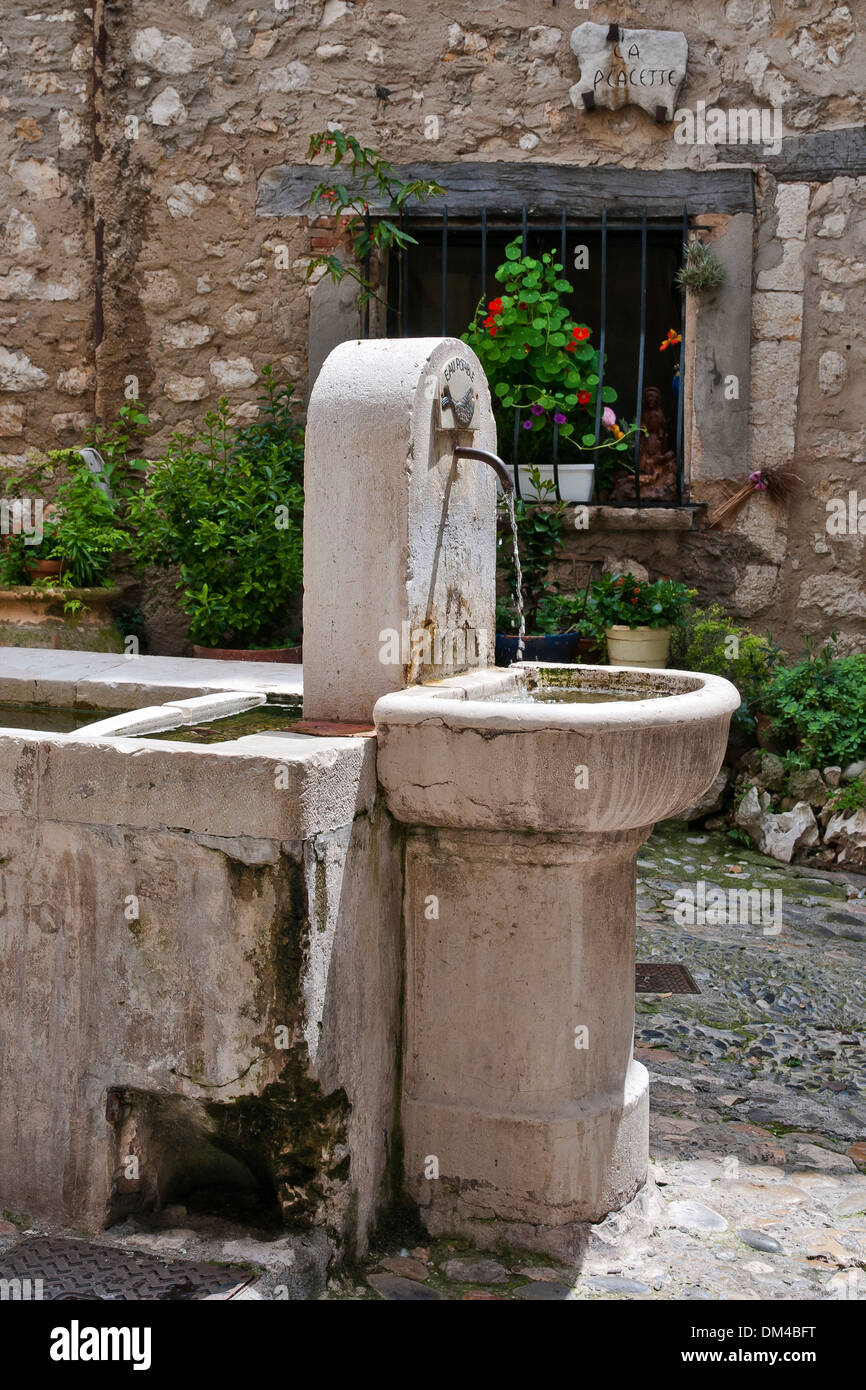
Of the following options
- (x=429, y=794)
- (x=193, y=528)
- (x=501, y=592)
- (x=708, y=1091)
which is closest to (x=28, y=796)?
(x=429, y=794)

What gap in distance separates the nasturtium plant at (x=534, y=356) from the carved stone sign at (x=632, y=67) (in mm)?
720

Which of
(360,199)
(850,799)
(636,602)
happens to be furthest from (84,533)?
(850,799)

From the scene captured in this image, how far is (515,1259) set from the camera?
8.21ft

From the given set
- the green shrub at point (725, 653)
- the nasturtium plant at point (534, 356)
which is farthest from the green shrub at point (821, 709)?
the nasturtium plant at point (534, 356)

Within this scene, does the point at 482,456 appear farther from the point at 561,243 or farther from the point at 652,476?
the point at 561,243

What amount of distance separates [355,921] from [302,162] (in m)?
4.50

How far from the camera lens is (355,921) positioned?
7.84 feet

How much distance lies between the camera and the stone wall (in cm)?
571

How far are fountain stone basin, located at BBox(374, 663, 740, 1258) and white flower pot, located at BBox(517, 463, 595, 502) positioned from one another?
3.39m

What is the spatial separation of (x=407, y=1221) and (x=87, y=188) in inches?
199

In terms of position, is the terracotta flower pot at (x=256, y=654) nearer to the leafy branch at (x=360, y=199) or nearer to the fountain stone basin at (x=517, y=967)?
the leafy branch at (x=360, y=199)

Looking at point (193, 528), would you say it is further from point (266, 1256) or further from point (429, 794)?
point (266, 1256)

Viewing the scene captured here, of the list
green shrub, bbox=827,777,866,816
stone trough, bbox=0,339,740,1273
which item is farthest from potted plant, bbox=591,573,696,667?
stone trough, bbox=0,339,740,1273

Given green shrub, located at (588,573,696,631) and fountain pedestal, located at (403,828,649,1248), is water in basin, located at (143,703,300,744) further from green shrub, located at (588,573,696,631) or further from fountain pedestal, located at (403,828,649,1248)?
green shrub, located at (588,573,696,631)
